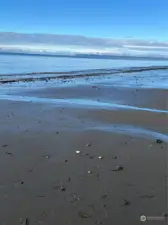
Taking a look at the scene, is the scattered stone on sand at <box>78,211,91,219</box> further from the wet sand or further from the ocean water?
the ocean water

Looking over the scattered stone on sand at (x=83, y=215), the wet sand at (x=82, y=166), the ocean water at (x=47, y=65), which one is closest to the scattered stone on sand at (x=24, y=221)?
the wet sand at (x=82, y=166)

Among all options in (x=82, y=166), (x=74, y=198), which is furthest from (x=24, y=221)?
(x=82, y=166)

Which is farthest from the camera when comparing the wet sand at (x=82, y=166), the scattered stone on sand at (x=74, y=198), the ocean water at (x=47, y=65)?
the ocean water at (x=47, y=65)

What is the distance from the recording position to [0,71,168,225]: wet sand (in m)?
5.05

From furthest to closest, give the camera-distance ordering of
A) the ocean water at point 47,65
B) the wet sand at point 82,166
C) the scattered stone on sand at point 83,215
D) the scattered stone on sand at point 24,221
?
1. the ocean water at point 47,65
2. the wet sand at point 82,166
3. the scattered stone on sand at point 83,215
4. the scattered stone on sand at point 24,221

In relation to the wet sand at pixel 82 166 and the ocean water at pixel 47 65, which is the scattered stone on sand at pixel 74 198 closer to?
the wet sand at pixel 82 166

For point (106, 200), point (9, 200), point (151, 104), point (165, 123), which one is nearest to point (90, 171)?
point (106, 200)

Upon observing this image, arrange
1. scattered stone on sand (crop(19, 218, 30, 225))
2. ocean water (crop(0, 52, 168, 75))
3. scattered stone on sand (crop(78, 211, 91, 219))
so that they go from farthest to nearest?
ocean water (crop(0, 52, 168, 75))
scattered stone on sand (crop(78, 211, 91, 219))
scattered stone on sand (crop(19, 218, 30, 225))

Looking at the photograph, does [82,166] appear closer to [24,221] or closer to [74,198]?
[74,198]

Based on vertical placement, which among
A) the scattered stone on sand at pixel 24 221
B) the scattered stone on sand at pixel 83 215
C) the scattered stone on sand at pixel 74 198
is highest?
the scattered stone on sand at pixel 74 198

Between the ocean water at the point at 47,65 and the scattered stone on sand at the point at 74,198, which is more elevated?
the ocean water at the point at 47,65

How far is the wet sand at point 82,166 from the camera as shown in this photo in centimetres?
505

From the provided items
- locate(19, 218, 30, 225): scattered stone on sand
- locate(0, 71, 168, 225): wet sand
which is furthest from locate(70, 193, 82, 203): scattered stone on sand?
locate(19, 218, 30, 225): scattered stone on sand

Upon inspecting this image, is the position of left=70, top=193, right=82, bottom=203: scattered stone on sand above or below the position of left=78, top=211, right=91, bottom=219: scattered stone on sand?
above
